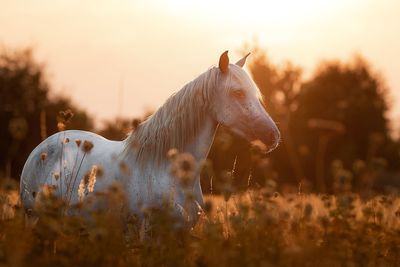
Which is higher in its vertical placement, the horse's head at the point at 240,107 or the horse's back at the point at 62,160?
the horse's head at the point at 240,107

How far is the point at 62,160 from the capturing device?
26.1 feet

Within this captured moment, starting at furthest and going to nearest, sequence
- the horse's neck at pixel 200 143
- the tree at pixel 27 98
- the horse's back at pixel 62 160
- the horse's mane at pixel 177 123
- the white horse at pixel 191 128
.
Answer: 1. the tree at pixel 27 98
2. the horse's back at pixel 62 160
3. the horse's neck at pixel 200 143
4. the horse's mane at pixel 177 123
5. the white horse at pixel 191 128

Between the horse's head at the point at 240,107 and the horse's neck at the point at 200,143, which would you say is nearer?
the horse's head at the point at 240,107

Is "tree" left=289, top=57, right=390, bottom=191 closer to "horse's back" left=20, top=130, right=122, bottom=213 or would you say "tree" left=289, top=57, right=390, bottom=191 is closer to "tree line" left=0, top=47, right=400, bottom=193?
"tree line" left=0, top=47, right=400, bottom=193

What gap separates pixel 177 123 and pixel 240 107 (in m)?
0.62

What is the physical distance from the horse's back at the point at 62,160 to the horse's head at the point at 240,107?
1.16 m

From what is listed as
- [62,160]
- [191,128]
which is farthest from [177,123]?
[62,160]

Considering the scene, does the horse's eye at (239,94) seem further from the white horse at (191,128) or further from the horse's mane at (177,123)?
the horse's mane at (177,123)

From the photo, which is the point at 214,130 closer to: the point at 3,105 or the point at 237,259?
the point at 237,259

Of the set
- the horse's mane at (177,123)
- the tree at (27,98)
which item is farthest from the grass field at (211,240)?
the tree at (27,98)

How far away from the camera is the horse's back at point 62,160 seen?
292 inches

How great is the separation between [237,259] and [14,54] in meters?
36.0

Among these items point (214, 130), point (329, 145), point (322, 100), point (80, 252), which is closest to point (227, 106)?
point (214, 130)

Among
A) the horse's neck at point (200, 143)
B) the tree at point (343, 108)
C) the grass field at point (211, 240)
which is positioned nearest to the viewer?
the grass field at point (211, 240)
